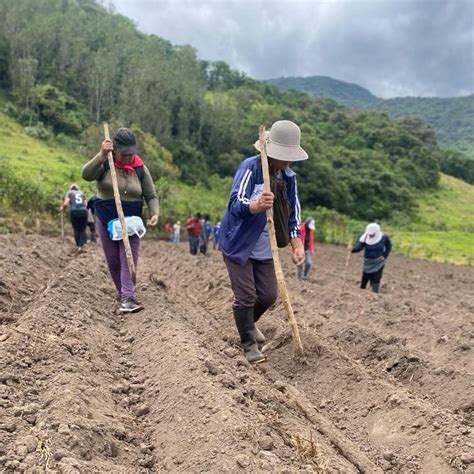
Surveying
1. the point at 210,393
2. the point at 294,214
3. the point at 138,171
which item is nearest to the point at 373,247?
the point at 138,171

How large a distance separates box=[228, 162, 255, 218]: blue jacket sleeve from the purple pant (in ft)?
6.50

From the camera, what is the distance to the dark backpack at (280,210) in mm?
5082

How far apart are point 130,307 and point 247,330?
67.7 inches

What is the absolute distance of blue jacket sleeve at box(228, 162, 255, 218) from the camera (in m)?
4.80

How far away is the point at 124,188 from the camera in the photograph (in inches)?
255

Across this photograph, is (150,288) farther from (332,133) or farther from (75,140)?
(332,133)

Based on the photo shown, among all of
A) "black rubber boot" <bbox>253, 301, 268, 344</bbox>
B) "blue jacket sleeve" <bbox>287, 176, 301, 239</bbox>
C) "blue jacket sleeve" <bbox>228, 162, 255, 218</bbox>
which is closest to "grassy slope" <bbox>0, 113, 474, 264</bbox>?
"black rubber boot" <bbox>253, 301, 268, 344</bbox>

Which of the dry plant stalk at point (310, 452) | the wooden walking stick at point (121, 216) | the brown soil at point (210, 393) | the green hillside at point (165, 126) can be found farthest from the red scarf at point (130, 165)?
the green hillside at point (165, 126)

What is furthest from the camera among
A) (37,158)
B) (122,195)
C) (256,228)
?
(37,158)

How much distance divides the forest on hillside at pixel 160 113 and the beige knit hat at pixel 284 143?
43.3 meters

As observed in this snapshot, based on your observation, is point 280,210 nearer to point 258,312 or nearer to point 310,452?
point 258,312

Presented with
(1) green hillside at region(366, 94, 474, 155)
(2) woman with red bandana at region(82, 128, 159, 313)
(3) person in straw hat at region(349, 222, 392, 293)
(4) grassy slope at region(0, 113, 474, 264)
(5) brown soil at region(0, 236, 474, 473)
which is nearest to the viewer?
(5) brown soil at region(0, 236, 474, 473)

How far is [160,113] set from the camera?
64062mm

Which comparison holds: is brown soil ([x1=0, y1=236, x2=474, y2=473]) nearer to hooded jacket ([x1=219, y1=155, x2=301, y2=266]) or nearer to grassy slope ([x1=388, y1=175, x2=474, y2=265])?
hooded jacket ([x1=219, y1=155, x2=301, y2=266])
